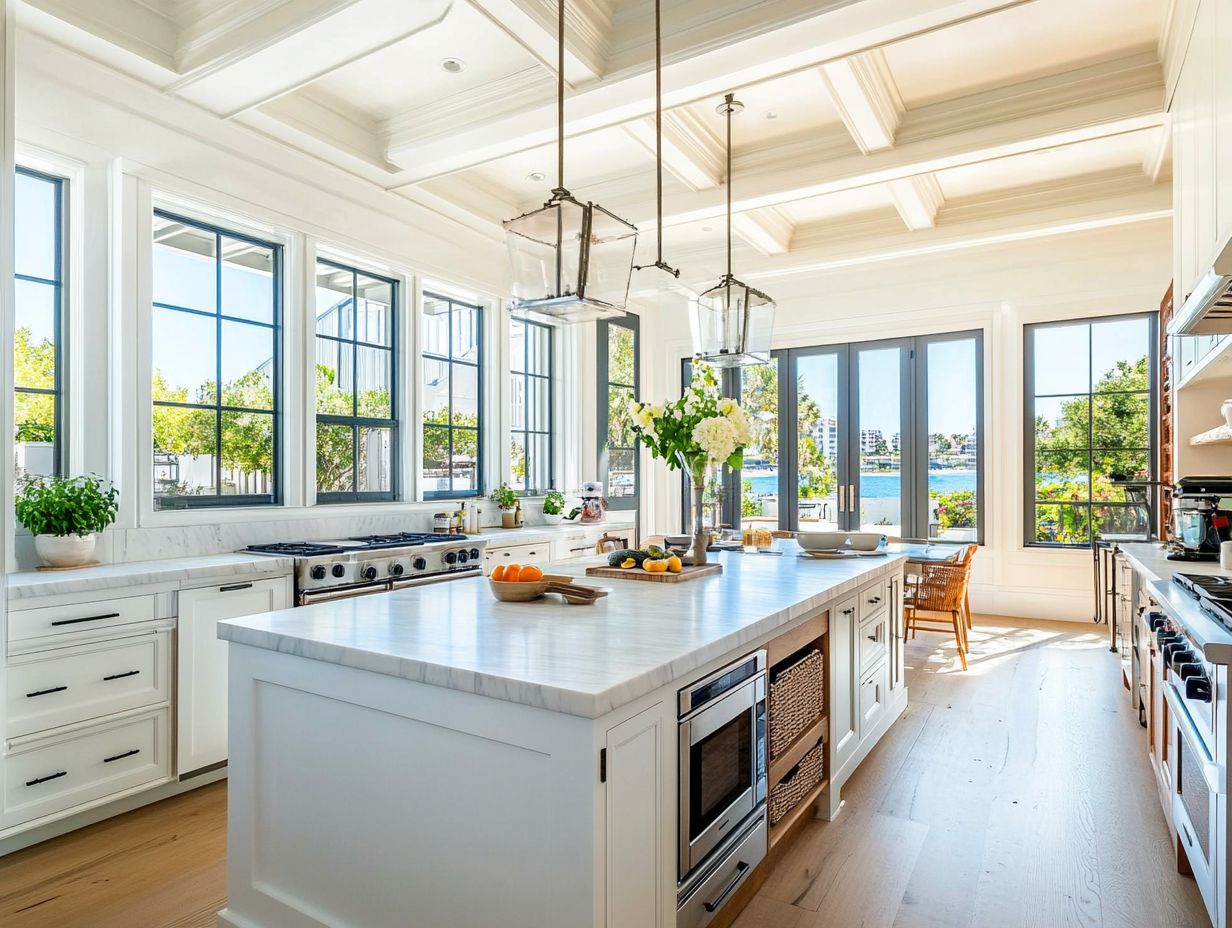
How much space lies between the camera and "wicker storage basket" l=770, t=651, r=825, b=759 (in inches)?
92.1

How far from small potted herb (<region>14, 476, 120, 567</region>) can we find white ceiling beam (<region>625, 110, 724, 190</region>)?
324 centimetres

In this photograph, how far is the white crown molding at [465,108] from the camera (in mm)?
3816

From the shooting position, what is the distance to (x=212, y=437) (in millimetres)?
4031

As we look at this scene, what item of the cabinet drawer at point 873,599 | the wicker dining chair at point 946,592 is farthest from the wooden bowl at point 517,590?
the wicker dining chair at point 946,592

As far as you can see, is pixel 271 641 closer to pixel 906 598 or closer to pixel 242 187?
pixel 242 187

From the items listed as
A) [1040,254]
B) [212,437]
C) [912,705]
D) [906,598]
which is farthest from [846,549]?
[1040,254]

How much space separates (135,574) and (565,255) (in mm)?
2150

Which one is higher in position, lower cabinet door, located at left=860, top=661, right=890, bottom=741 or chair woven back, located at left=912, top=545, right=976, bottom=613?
chair woven back, located at left=912, top=545, right=976, bottom=613

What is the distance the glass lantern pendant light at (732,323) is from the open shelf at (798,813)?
1.91 meters

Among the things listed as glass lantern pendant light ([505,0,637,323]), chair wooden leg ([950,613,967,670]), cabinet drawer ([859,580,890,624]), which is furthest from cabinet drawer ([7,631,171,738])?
chair wooden leg ([950,613,967,670])

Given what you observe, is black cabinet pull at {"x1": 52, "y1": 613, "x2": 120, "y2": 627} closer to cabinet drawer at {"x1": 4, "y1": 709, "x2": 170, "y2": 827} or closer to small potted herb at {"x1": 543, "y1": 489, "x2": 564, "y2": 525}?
cabinet drawer at {"x1": 4, "y1": 709, "x2": 170, "y2": 827}

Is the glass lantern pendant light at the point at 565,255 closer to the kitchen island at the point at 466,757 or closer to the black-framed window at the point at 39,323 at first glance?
the kitchen island at the point at 466,757

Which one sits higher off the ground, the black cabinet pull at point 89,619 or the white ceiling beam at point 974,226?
the white ceiling beam at point 974,226

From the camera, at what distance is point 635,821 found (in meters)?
1.55
